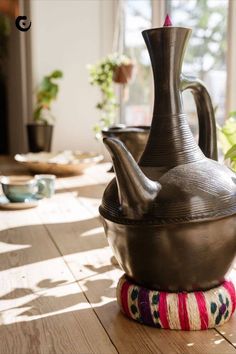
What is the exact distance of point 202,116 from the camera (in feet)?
3.52

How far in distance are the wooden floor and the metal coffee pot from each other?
0.31 feet

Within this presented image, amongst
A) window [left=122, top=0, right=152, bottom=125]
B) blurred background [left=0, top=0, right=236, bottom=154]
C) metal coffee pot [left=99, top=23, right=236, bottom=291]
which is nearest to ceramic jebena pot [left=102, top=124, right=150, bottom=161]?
metal coffee pot [left=99, top=23, right=236, bottom=291]

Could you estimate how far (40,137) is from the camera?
338cm

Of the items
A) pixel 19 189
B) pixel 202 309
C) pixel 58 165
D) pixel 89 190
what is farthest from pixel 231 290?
pixel 58 165

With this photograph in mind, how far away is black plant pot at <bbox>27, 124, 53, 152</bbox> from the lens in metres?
3.36

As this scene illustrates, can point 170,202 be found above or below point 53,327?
above

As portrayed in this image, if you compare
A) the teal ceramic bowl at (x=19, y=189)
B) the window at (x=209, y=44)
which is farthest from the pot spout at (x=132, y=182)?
the window at (x=209, y=44)

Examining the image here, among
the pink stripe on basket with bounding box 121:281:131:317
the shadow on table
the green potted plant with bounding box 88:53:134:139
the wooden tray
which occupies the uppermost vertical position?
the green potted plant with bounding box 88:53:134:139

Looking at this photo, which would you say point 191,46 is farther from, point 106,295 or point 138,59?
point 106,295

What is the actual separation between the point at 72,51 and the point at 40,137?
1.87 feet

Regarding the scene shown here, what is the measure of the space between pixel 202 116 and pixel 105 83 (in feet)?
6.32

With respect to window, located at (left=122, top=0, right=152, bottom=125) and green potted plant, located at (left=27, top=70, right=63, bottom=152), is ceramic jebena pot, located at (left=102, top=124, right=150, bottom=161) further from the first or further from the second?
green potted plant, located at (left=27, top=70, right=63, bottom=152)

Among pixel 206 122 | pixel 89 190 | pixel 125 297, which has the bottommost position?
pixel 89 190

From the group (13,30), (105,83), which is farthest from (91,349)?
(13,30)
